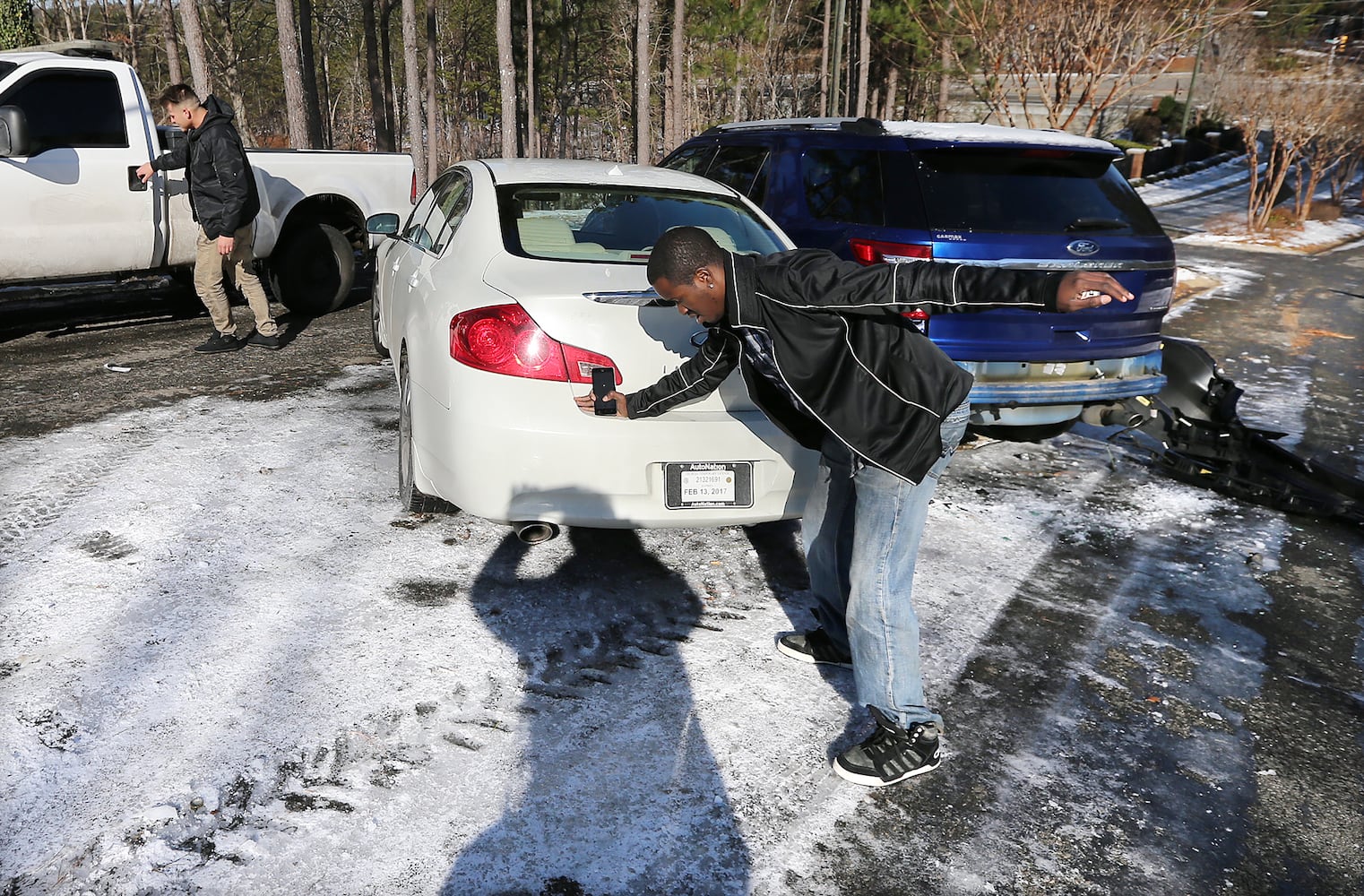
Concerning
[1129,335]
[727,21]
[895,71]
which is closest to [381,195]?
[1129,335]

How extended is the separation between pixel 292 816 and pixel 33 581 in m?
1.98

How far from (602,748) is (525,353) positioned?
1.42 meters

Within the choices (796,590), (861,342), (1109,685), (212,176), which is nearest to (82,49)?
(212,176)

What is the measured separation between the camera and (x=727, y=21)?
28.0 metres

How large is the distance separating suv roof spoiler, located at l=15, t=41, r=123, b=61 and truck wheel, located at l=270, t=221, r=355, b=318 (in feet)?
7.20

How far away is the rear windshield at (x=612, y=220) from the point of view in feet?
13.7

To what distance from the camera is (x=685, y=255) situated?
2.75 m

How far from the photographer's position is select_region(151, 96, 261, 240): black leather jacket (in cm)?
685

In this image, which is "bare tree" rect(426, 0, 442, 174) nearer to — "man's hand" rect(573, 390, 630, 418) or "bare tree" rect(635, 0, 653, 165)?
"bare tree" rect(635, 0, 653, 165)

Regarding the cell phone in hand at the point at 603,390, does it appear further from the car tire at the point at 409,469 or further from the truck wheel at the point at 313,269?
the truck wheel at the point at 313,269

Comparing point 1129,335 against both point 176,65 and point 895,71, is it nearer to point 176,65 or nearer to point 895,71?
point 176,65

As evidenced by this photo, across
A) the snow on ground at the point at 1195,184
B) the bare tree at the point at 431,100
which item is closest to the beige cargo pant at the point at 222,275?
the bare tree at the point at 431,100

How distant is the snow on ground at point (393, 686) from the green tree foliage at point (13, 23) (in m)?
15.4

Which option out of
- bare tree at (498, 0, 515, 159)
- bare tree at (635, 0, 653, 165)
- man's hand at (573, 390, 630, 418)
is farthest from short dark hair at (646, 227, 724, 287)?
bare tree at (635, 0, 653, 165)
